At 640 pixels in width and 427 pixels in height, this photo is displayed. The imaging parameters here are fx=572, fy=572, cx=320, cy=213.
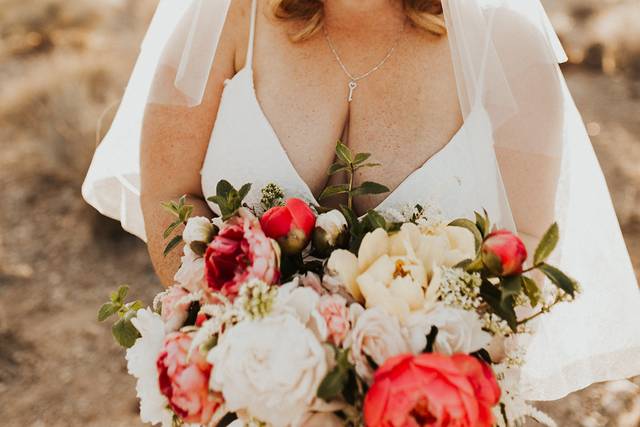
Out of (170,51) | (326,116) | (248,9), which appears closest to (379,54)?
(326,116)

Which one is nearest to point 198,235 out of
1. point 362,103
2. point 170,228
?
point 170,228

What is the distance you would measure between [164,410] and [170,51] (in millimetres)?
982

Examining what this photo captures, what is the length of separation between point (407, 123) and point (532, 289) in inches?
30.3

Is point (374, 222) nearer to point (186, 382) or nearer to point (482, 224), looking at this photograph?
point (482, 224)

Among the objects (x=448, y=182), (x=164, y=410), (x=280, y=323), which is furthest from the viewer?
(x=448, y=182)

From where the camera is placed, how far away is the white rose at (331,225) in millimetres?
1089

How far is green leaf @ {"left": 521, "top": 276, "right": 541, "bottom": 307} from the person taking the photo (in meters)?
1.00

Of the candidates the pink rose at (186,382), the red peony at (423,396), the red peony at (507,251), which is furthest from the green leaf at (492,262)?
the pink rose at (186,382)

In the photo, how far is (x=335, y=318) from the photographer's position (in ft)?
3.04

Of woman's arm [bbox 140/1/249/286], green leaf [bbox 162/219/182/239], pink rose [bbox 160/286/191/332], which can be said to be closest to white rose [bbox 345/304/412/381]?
pink rose [bbox 160/286/191/332]

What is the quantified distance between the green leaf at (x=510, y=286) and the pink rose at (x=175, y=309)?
568mm

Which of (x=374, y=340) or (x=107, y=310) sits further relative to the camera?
(x=107, y=310)

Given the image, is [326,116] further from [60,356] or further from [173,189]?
[60,356]

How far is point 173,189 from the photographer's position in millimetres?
1669
